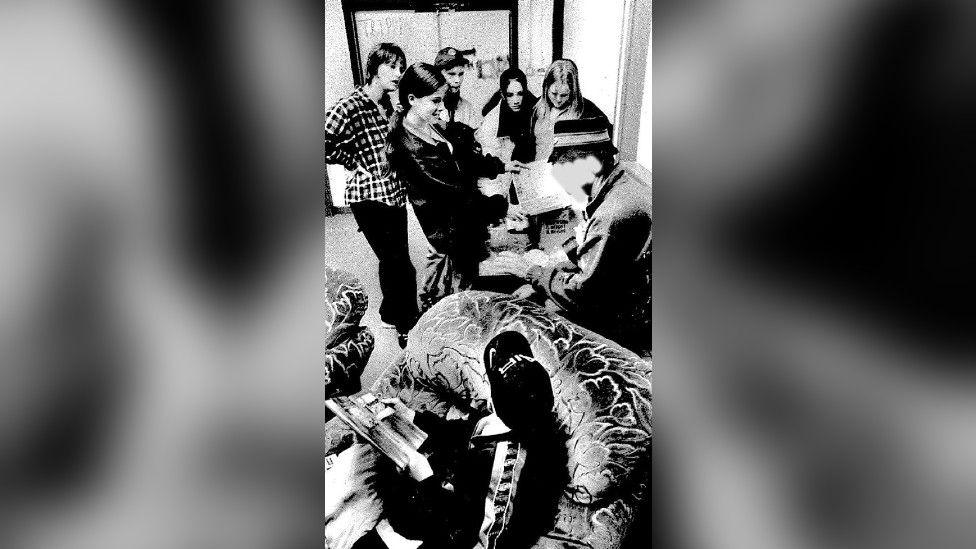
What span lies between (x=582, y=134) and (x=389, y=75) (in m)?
0.45

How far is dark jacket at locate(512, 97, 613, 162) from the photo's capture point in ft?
3.76

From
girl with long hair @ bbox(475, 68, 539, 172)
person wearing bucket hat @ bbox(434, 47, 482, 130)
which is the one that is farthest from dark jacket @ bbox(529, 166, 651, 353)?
person wearing bucket hat @ bbox(434, 47, 482, 130)

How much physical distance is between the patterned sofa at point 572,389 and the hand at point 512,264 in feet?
0.19

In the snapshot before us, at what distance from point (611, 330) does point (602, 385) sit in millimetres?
126

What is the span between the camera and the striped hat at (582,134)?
1.15 metres

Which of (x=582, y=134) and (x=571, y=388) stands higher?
(x=582, y=134)

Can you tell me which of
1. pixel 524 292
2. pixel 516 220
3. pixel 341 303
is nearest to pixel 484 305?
pixel 524 292

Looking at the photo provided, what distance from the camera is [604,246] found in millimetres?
1161

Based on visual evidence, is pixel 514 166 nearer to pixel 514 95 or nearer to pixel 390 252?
pixel 514 95

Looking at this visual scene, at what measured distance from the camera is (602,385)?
3.83 ft
